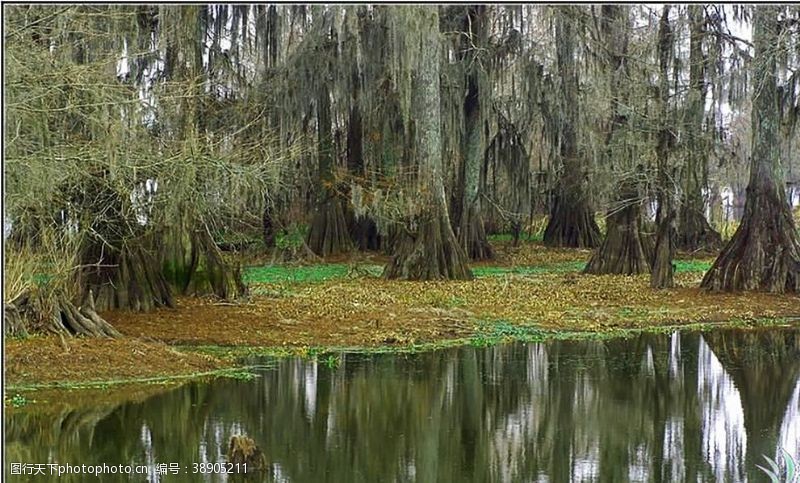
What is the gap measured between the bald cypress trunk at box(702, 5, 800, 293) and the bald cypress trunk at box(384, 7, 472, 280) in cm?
499

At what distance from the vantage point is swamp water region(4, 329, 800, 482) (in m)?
6.91

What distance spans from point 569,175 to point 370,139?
7158mm

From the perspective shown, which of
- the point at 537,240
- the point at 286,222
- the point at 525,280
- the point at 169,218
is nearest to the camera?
the point at 169,218

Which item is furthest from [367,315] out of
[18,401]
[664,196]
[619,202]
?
[619,202]

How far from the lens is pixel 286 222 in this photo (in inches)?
1049

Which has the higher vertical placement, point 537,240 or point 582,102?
point 582,102

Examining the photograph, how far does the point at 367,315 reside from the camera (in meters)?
14.5

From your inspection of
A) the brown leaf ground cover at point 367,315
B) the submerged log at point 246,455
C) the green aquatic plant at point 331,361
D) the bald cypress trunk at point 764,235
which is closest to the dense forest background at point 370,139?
the bald cypress trunk at point 764,235

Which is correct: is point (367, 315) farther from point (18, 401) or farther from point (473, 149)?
point (473, 149)

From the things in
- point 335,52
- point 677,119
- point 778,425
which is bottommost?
point 778,425

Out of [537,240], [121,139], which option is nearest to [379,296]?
[121,139]

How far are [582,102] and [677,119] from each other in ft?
18.9

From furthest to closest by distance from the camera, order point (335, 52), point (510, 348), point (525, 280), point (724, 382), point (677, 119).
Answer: point (335, 52), point (525, 280), point (677, 119), point (510, 348), point (724, 382)

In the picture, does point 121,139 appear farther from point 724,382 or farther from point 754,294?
point 754,294
